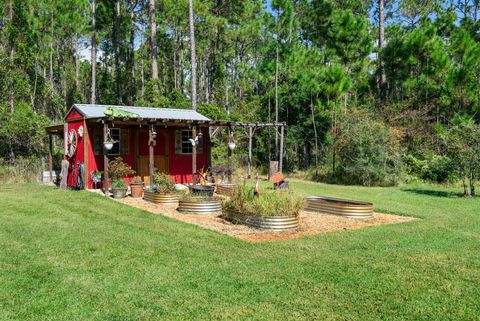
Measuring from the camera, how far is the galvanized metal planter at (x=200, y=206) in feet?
28.1

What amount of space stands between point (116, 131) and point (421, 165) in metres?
11.1

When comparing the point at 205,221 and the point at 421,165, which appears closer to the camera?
the point at 205,221

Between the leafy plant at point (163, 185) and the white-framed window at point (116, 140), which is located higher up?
the white-framed window at point (116, 140)

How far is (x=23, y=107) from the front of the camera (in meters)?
18.9

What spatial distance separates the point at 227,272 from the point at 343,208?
4274 millimetres

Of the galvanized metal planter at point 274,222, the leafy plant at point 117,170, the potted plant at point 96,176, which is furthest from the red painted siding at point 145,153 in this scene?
the galvanized metal planter at point 274,222

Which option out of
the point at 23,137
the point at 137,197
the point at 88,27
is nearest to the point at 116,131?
Answer: the point at 137,197

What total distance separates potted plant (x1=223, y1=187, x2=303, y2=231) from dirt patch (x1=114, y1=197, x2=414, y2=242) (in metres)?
0.13

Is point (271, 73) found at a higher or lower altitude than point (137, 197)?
higher

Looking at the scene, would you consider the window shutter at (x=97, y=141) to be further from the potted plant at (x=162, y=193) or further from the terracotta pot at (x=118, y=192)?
the potted plant at (x=162, y=193)

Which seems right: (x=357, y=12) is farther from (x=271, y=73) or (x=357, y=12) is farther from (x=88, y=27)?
(x=88, y=27)

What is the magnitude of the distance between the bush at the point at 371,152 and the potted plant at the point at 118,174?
801 cm

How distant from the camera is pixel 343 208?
8.35m

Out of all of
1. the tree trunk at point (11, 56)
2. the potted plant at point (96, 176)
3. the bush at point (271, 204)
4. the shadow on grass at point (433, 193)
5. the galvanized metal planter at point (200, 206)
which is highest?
the tree trunk at point (11, 56)
